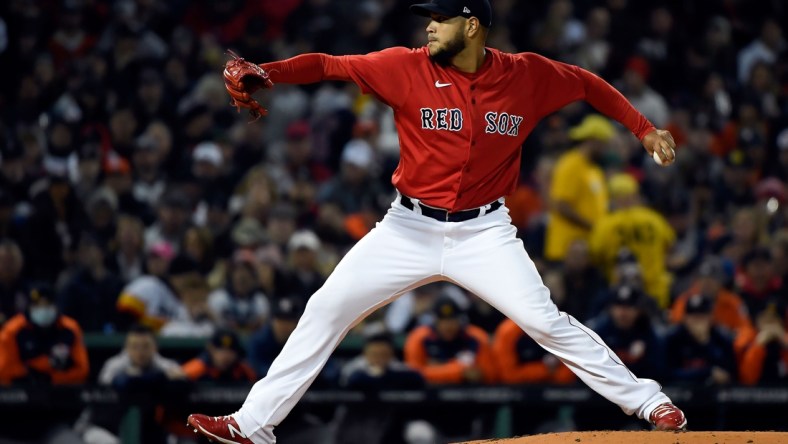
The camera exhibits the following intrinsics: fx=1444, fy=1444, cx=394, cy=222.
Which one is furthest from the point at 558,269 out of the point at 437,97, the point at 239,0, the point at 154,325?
A: the point at 239,0

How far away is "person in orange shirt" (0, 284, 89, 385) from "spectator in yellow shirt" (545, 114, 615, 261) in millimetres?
4092

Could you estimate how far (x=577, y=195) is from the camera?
37.1 feet

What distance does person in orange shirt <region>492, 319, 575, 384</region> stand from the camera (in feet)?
29.8

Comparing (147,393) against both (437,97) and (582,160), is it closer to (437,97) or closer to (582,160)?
(437,97)

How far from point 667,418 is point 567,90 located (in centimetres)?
145

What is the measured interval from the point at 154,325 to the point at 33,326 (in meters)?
1.14

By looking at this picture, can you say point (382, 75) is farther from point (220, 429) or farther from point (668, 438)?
point (668, 438)

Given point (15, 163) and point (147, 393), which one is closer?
point (147, 393)

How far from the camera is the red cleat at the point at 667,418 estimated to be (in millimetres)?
5902

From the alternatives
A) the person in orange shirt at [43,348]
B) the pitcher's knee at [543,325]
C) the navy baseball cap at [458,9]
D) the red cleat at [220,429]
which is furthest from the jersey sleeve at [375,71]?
the person in orange shirt at [43,348]

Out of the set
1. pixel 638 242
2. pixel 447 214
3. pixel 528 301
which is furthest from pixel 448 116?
pixel 638 242

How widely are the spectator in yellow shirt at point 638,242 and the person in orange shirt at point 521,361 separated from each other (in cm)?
184

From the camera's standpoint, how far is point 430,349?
9.13 metres

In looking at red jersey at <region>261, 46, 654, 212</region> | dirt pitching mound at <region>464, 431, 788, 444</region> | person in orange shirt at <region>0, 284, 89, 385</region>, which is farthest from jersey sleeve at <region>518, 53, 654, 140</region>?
person in orange shirt at <region>0, 284, 89, 385</region>
